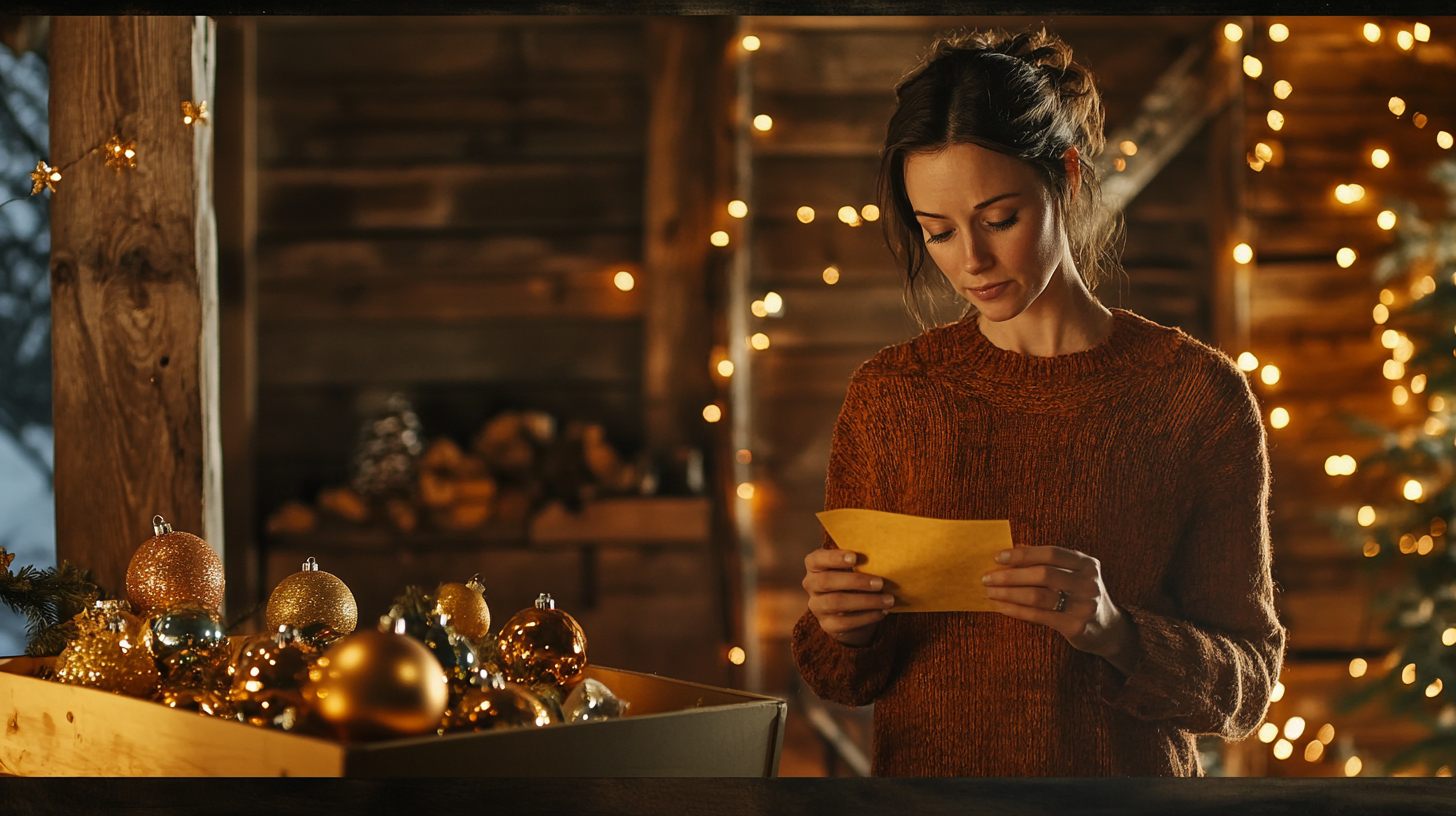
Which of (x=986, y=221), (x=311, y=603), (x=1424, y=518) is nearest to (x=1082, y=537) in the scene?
(x=986, y=221)

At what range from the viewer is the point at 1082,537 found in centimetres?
111

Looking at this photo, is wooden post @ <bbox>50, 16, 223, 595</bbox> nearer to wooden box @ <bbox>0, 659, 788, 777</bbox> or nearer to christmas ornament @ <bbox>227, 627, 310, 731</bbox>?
wooden box @ <bbox>0, 659, 788, 777</bbox>

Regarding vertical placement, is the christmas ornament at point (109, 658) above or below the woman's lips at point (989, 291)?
below

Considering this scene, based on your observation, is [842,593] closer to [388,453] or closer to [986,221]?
[986,221]

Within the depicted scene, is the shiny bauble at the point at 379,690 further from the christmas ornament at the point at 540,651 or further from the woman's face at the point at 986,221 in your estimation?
the woman's face at the point at 986,221

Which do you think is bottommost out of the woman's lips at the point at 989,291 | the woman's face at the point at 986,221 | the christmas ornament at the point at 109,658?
the christmas ornament at the point at 109,658

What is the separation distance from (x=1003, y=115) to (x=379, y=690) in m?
0.74

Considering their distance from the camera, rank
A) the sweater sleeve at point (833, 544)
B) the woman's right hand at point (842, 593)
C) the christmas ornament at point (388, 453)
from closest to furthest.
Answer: the woman's right hand at point (842, 593)
the sweater sleeve at point (833, 544)
the christmas ornament at point (388, 453)

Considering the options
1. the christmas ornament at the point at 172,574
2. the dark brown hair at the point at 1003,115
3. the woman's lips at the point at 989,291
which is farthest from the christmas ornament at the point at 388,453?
the woman's lips at the point at 989,291

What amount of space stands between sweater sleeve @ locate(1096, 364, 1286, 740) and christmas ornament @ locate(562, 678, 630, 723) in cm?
50

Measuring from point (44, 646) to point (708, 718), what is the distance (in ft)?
1.97

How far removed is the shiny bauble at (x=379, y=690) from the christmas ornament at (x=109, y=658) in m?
0.29

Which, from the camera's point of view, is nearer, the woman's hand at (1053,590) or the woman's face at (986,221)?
the woman's hand at (1053,590)

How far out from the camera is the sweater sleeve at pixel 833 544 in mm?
1127
